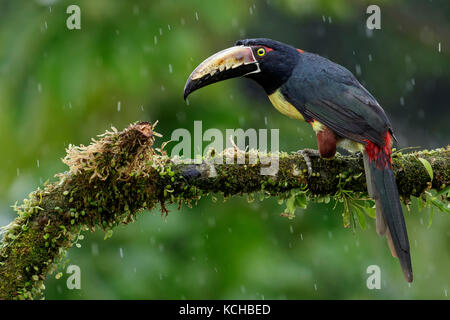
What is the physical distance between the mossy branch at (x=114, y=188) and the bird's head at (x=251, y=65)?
0.70 meters

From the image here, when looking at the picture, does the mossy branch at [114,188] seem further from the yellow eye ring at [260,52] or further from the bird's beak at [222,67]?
the yellow eye ring at [260,52]

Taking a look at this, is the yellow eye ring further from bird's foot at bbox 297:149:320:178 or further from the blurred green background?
the blurred green background

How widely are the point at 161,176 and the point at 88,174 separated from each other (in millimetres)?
Result: 370

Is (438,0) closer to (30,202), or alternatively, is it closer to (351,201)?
(351,201)

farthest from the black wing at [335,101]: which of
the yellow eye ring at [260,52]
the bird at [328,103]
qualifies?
the yellow eye ring at [260,52]

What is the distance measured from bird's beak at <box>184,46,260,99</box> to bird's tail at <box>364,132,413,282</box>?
0.98m

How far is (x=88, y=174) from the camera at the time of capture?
3.33m

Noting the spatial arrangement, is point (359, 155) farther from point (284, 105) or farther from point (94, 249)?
point (94, 249)

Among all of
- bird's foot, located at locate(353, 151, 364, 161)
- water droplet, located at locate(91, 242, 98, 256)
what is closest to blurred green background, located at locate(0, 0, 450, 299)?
water droplet, located at locate(91, 242, 98, 256)

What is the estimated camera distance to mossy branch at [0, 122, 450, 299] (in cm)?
321

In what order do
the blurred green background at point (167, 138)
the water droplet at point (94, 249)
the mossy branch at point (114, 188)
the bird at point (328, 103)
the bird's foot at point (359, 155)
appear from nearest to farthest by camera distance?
the mossy branch at point (114, 188) → the bird at point (328, 103) → the bird's foot at point (359, 155) → the blurred green background at point (167, 138) → the water droplet at point (94, 249)

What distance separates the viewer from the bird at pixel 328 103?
383 cm

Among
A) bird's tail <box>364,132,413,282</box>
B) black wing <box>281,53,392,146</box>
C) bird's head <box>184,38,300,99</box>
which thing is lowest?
bird's tail <box>364,132,413,282</box>
